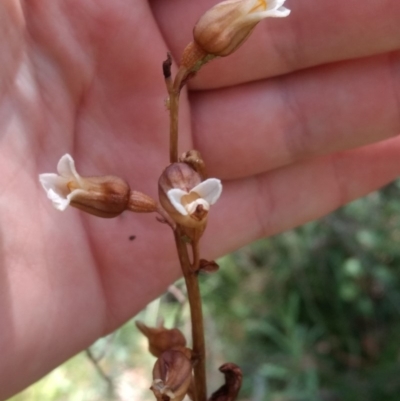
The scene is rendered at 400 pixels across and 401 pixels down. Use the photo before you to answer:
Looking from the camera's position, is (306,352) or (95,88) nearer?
(95,88)

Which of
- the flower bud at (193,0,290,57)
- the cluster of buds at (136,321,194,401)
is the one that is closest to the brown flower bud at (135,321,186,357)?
the cluster of buds at (136,321,194,401)

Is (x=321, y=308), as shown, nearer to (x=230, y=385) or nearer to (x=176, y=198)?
(x=230, y=385)

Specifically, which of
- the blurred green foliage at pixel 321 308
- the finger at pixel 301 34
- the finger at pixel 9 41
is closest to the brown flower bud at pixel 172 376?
the finger at pixel 9 41

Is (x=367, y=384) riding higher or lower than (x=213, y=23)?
lower

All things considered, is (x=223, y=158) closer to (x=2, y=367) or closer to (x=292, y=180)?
(x=292, y=180)

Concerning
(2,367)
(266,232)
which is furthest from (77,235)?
(266,232)

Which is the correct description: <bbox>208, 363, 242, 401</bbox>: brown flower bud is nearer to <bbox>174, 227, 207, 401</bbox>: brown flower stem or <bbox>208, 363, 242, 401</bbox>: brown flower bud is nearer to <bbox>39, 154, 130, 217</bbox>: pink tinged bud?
<bbox>174, 227, 207, 401</bbox>: brown flower stem

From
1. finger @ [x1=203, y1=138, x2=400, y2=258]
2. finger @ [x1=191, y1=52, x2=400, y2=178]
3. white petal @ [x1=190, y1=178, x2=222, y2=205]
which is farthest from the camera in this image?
finger @ [x1=203, y1=138, x2=400, y2=258]

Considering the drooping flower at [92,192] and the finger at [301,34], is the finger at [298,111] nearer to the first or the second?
the finger at [301,34]
